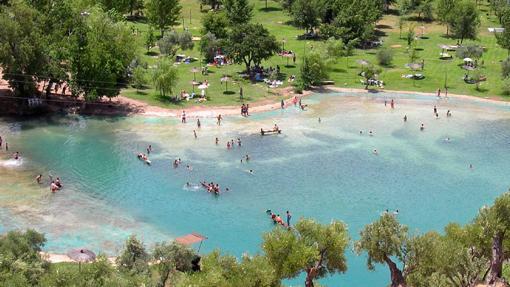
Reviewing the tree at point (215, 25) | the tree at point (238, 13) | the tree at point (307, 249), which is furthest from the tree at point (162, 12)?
the tree at point (307, 249)

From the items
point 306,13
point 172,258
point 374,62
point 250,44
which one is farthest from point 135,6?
point 172,258

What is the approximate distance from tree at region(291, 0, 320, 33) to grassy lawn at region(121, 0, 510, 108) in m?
4.31

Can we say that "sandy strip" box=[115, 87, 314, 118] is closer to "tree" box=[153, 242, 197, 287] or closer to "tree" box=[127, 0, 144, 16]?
"tree" box=[153, 242, 197, 287]

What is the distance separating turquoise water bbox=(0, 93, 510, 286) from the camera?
68562mm

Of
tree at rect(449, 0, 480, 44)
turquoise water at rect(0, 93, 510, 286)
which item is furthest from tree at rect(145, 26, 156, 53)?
tree at rect(449, 0, 480, 44)

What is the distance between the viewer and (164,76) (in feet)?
349

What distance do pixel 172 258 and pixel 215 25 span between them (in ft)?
295

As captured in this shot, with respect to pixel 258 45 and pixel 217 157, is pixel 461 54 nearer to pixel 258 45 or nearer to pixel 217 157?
pixel 258 45

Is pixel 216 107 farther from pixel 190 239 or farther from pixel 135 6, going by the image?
pixel 135 6

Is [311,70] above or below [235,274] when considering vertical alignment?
above

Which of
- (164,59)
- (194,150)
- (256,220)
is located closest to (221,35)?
(164,59)

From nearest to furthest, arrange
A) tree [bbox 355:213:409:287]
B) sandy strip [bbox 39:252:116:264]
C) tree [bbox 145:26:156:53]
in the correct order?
tree [bbox 355:213:409:287], sandy strip [bbox 39:252:116:264], tree [bbox 145:26:156:53]

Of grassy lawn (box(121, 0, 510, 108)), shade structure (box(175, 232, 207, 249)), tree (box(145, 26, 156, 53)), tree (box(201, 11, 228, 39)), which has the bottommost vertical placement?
shade structure (box(175, 232, 207, 249))

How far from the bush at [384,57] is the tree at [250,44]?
885 inches
